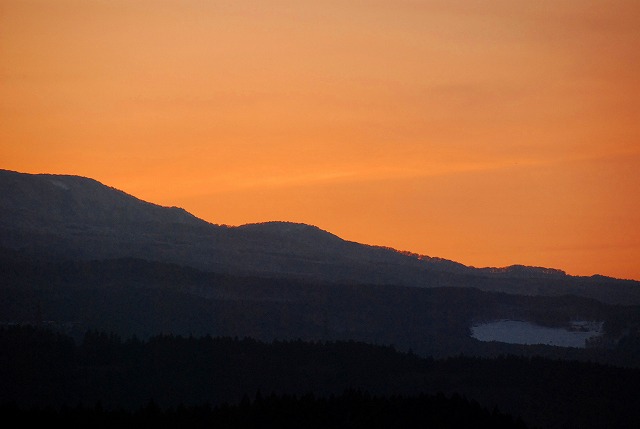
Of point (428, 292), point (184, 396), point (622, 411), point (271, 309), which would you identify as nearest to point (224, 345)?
point (184, 396)

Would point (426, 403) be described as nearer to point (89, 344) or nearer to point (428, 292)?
point (89, 344)

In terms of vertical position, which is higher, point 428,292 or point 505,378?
point 428,292

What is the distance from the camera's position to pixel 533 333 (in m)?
179

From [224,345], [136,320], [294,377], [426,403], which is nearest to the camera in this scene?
[426,403]

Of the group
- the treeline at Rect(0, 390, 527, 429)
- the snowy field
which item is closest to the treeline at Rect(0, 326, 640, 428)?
the treeline at Rect(0, 390, 527, 429)

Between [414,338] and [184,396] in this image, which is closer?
[184,396]

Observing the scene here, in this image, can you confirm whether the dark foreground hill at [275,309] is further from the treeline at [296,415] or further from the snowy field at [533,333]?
the treeline at [296,415]

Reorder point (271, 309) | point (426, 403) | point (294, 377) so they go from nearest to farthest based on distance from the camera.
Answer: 1. point (426, 403)
2. point (294, 377)
3. point (271, 309)

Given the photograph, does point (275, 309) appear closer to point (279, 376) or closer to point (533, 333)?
point (533, 333)

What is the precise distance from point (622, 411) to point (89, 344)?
124ft

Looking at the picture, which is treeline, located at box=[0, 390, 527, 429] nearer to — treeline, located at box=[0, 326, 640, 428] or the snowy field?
treeline, located at box=[0, 326, 640, 428]

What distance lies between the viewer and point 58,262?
176m

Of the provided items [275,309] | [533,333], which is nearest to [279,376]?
[275,309]

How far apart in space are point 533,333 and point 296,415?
10022 centimetres
